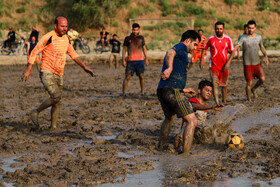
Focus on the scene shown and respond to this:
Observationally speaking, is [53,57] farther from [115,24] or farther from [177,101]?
[115,24]

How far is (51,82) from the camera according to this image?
8336mm

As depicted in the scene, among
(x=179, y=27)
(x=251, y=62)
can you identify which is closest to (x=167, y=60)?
(x=251, y=62)

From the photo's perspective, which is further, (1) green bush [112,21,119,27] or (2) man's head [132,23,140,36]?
(1) green bush [112,21,119,27]

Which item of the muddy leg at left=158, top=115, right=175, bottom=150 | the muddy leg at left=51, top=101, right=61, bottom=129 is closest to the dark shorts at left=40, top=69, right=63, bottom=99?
the muddy leg at left=51, top=101, right=61, bottom=129

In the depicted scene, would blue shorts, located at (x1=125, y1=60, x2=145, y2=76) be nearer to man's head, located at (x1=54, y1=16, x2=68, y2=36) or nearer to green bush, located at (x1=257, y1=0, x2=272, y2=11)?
man's head, located at (x1=54, y1=16, x2=68, y2=36)

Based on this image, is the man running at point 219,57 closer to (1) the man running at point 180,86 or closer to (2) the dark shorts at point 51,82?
(2) the dark shorts at point 51,82

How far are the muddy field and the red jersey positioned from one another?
1.23 meters

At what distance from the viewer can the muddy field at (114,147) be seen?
222 inches

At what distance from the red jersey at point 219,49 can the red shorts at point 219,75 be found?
8 centimetres

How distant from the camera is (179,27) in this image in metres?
38.1

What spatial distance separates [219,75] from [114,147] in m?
4.35

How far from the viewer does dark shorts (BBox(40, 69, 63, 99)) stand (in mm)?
8297

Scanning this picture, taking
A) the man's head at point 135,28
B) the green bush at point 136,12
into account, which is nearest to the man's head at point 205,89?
the man's head at point 135,28

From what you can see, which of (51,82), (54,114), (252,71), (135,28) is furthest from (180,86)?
(135,28)
